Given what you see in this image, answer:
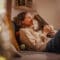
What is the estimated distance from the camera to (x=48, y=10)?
1300 mm

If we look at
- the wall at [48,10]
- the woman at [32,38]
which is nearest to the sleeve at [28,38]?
the woman at [32,38]

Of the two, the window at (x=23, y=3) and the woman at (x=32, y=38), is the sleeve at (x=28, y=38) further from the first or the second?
the window at (x=23, y=3)

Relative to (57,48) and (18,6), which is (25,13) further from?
(57,48)

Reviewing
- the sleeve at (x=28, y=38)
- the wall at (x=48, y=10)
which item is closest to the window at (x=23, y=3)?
the wall at (x=48, y=10)

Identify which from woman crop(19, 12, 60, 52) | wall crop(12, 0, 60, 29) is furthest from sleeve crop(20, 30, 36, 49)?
wall crop(12, 0, 60, 29)

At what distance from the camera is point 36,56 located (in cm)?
127

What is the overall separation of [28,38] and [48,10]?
0.17 m

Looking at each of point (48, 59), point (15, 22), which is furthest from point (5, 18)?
point (48, 59)

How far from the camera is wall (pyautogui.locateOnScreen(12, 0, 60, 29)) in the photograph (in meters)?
1.29

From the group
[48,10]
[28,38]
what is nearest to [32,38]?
[28,38]

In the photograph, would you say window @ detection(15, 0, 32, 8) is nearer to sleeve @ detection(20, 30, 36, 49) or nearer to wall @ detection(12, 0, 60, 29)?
wall @ detection(12, 0, 60, 29)

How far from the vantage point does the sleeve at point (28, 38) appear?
4.24 feet

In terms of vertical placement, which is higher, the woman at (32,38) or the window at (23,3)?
the window at (23,3)

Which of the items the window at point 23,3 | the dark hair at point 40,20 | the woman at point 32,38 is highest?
the window at point 23,3
